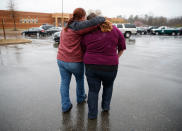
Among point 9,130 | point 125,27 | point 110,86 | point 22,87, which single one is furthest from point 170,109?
point 125,27

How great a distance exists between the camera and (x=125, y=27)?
2116cm

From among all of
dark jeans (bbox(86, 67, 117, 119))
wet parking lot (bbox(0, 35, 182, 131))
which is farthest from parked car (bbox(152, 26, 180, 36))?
dark jeans (bbox(86, 67, 117, 119))

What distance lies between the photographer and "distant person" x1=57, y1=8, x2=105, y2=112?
7.15ft

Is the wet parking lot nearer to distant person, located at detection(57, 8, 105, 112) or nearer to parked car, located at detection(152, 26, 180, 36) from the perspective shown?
distant person, located at detection(57, 8, 105, 112)

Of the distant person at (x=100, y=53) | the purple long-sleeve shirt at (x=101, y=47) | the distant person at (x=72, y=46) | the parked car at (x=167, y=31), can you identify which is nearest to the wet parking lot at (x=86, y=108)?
the distant person at (x=72, y=46)

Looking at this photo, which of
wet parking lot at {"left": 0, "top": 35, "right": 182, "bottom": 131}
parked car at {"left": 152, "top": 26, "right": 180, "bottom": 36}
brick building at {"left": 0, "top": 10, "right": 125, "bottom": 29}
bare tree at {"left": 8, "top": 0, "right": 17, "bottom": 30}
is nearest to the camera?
wet parking lot at {"left": 0, "top": 35, "right": 182, "bottom": 131}

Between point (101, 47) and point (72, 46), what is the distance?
21.6 inches

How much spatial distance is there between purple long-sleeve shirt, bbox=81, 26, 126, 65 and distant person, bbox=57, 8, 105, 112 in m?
0.14

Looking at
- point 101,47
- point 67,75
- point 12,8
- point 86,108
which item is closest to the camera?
point 101,47

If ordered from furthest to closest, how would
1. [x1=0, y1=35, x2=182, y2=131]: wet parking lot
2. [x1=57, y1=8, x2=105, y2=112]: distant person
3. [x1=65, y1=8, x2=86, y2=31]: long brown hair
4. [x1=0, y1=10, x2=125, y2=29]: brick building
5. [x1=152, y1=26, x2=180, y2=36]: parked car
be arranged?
[x1=0, y1=10, x2=125, y2=29]: brick building
[x1=152, y1=26, x2=180, y2=36]: parked car
[x1=0, y1=35, x2=182, y2=131]: wet parking lot
[x1=65, y1=8, x2=86, y2=31]: long brown hair
[x1=57, y1=8, x2=105, y2=112]: distant person

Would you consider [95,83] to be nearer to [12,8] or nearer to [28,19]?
[12,8]

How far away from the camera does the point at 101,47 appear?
7.30 feet

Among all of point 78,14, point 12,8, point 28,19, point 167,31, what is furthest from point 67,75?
point 28,19

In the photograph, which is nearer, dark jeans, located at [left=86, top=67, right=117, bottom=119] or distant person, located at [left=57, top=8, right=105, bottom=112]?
distant person, located at [left=57, top=8, right=105, bottom=112]
